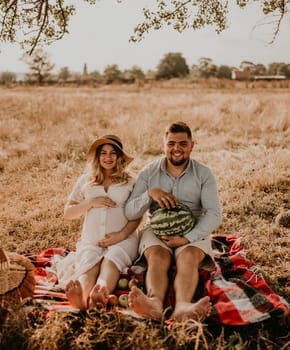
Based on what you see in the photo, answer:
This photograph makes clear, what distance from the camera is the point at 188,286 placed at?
14.0ft

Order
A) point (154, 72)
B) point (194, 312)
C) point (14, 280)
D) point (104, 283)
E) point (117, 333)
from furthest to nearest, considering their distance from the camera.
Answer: point (154, 72)
point (104, 283)
point (14, 280)
point (194, 312)
point (117, 333)

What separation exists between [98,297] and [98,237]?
1.07 m

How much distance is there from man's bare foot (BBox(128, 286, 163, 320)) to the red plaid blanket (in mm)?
487

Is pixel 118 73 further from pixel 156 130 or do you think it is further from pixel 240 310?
pixel 240 310

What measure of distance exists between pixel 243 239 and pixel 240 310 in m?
2.13

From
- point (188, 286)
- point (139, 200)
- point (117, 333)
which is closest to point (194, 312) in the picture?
point (188, 286)

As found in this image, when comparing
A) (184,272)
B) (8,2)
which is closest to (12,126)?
(8,2)

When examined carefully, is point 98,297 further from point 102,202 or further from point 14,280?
point 102,202

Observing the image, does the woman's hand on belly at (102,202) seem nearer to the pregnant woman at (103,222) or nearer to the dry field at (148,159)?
the pregnant woman at (103,222)

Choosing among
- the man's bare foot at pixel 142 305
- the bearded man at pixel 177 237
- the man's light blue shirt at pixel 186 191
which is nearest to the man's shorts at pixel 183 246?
the bearded man at pixel 177 237

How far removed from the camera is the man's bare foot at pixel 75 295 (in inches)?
162

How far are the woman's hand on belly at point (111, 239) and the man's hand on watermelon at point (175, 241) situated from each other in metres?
0.51

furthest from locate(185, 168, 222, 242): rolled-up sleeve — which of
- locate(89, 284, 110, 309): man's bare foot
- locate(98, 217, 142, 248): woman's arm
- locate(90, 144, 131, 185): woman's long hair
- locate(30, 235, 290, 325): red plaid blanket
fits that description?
locate(89, 284, 110, 309): man's bare foot

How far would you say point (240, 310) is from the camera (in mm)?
4184
